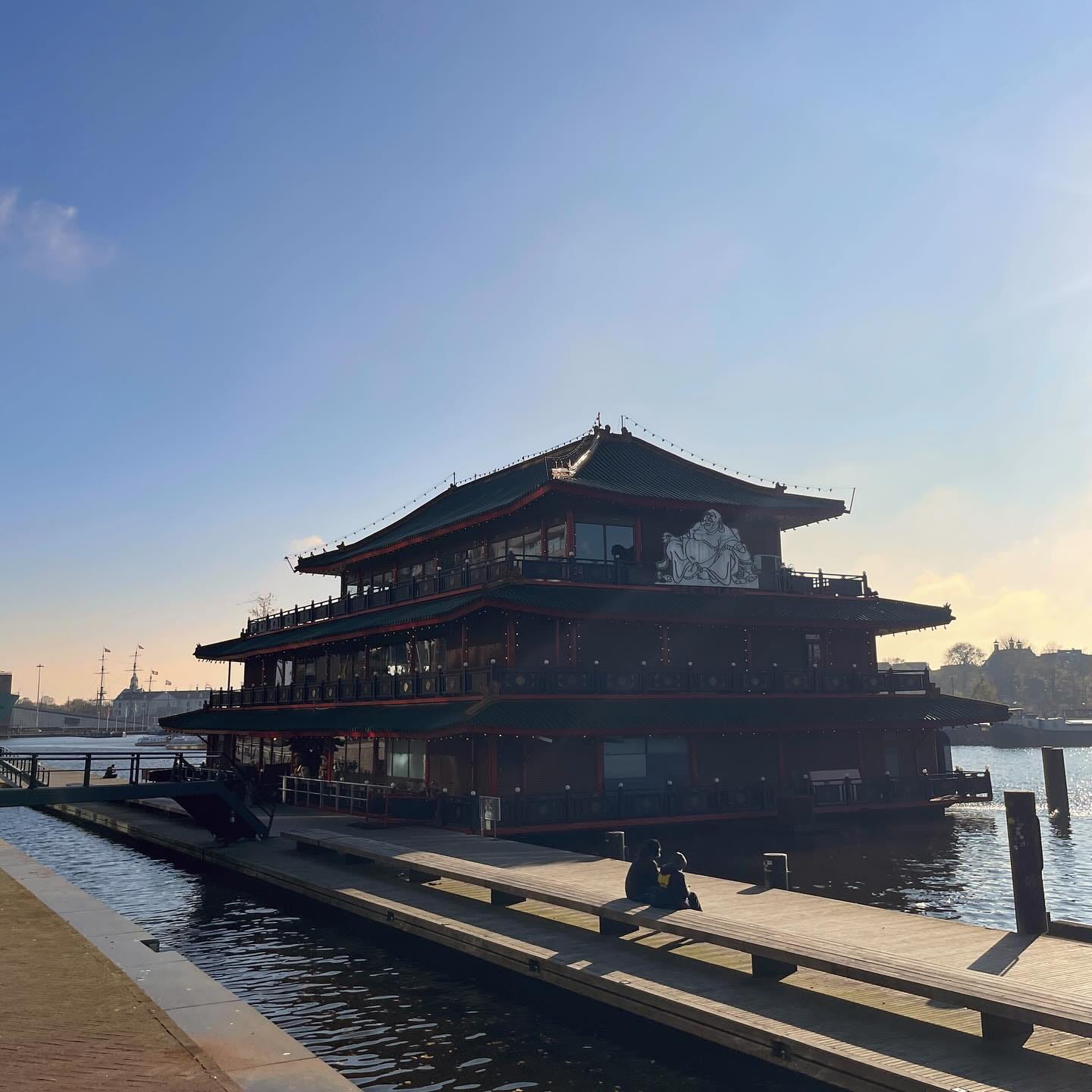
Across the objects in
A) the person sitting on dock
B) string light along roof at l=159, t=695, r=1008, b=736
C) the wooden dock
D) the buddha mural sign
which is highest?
the buddha mural sign

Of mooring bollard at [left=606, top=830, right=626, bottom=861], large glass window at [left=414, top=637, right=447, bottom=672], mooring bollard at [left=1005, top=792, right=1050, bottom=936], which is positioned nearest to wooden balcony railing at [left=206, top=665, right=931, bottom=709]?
large glass window at [left=414, top=637, right=447, bottom=672]

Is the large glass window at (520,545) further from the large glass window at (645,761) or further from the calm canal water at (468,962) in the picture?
the calm canal water at (468,962)

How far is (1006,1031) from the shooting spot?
12.1 m

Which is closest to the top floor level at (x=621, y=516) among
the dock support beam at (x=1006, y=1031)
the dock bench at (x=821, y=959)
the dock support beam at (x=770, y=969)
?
the dock bench at (x=821, y=959)

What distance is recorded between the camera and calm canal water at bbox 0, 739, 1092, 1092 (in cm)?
1334

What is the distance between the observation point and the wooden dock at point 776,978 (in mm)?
11562

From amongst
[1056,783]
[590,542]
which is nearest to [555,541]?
[590,542]

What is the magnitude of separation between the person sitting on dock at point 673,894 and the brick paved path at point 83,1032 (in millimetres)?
8409

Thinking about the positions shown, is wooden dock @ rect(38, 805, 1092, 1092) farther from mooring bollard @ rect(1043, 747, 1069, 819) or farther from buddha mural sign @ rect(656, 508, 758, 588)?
mooring bollard @ rect(1043, 747, 1069, 819)

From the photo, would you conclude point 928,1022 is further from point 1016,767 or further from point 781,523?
point 1016,767

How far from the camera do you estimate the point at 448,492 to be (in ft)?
194

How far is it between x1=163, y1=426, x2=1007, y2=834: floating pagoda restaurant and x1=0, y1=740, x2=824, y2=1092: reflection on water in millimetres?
10483

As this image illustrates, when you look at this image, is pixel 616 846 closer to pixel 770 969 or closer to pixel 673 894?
pixel 673 894

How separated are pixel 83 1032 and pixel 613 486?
33457mm
